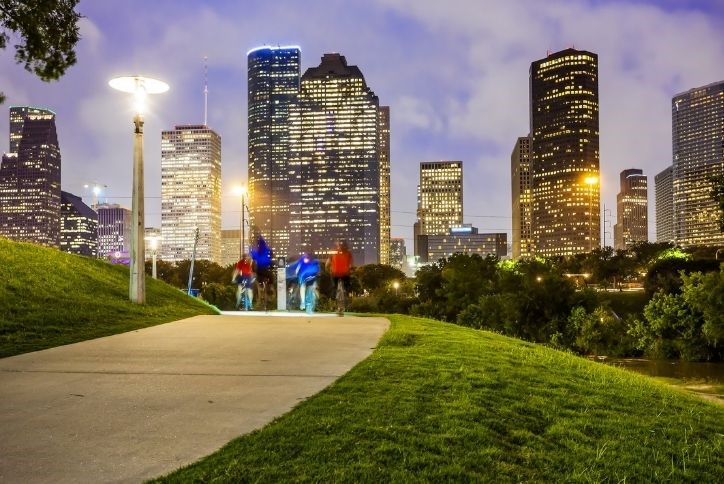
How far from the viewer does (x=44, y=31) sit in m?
11.8

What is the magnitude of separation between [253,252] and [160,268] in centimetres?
9249

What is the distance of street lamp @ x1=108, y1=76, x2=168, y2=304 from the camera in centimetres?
1468

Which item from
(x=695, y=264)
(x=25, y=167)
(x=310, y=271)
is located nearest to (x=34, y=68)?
(x=310, y=271)

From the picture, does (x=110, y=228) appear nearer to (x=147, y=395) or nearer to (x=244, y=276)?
(x=244, y=276)

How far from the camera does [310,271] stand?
55.2ft

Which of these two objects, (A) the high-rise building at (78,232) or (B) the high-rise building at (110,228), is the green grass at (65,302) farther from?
(B) the high-rise building at (110,228)

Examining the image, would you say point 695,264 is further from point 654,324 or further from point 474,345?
point 474,345

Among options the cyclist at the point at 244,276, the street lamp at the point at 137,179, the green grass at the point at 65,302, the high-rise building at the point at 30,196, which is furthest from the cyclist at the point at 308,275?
the high-rise building at the point at 30,196

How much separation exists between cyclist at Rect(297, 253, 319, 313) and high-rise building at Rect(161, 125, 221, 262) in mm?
153440

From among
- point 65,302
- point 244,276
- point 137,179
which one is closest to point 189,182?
point 244,276

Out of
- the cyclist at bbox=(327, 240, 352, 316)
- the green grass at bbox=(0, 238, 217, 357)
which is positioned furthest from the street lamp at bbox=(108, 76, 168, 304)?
the cyclist at bbox=(327, 240, 352, 316)

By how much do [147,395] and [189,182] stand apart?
17260 cm

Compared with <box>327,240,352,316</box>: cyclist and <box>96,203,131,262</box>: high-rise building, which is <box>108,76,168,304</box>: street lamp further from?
<box>96,203,131,262</box>: high-rise building

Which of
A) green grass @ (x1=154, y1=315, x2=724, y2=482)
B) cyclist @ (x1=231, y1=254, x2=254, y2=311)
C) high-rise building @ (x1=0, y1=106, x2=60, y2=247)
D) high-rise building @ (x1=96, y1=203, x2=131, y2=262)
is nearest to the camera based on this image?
green grass @ (x1=154, y1=315, x2=724, y2=482)
